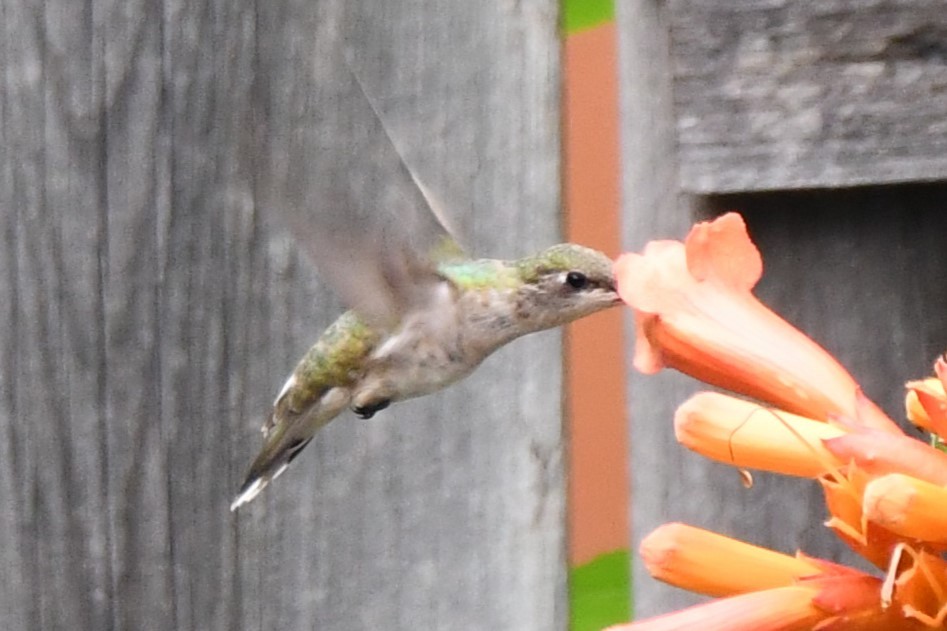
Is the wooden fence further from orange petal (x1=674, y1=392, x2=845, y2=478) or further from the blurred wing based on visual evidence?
orange petal (x1=674, y1=392, x2=845, y2=478)

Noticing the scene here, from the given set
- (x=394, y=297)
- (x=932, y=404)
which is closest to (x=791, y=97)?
(x=932, y=404)

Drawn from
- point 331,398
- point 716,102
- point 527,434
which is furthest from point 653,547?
point 331,398

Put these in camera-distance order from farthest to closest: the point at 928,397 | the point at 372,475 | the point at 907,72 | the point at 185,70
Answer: the point at 372,475
the point at 185,70
the point at 907,72
the point at 928,397

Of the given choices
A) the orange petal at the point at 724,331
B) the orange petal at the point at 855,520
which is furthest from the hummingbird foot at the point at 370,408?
the orange petal at the point at 855,520

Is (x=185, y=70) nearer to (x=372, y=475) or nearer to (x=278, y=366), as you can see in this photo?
(x=278, y=366)

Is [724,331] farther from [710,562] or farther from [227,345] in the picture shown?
[227,345]

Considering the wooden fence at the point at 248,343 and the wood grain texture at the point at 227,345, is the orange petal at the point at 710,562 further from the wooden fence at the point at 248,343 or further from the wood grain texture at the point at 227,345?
the wood grain texture at the point at 227,345
